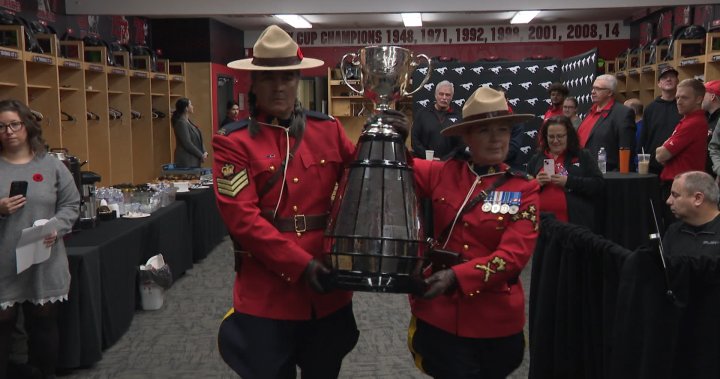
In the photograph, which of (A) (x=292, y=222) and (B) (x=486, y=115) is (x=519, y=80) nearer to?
(B) (x=486, y=115)

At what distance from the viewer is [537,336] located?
8.27 feet

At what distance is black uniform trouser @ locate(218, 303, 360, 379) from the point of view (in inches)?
75.4

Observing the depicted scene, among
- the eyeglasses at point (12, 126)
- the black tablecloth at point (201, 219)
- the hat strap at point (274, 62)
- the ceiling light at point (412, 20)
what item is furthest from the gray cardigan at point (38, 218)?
the ceiling light at point (412, 20)

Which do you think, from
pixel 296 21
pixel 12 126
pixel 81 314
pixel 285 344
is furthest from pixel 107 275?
pixel 296 21

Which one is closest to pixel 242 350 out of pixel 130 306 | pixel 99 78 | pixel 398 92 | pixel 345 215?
pixel 345 215

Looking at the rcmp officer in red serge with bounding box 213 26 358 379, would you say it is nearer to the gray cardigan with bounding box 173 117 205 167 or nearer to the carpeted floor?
the carpeted floor

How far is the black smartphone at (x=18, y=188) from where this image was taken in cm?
295

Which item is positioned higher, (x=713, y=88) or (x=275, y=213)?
(x=713, y=88)

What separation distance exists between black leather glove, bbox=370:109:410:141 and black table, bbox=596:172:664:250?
318cm

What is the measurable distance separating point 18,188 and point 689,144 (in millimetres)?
4737

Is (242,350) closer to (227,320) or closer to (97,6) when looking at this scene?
(227,320)

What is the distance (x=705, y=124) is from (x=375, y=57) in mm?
4479

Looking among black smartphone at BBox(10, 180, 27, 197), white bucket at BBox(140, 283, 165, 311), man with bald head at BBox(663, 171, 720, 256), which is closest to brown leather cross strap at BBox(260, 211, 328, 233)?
black smartphone at BBox(10, 180, 27, 197)

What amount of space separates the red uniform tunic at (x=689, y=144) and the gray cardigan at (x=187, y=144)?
536 centimetres
